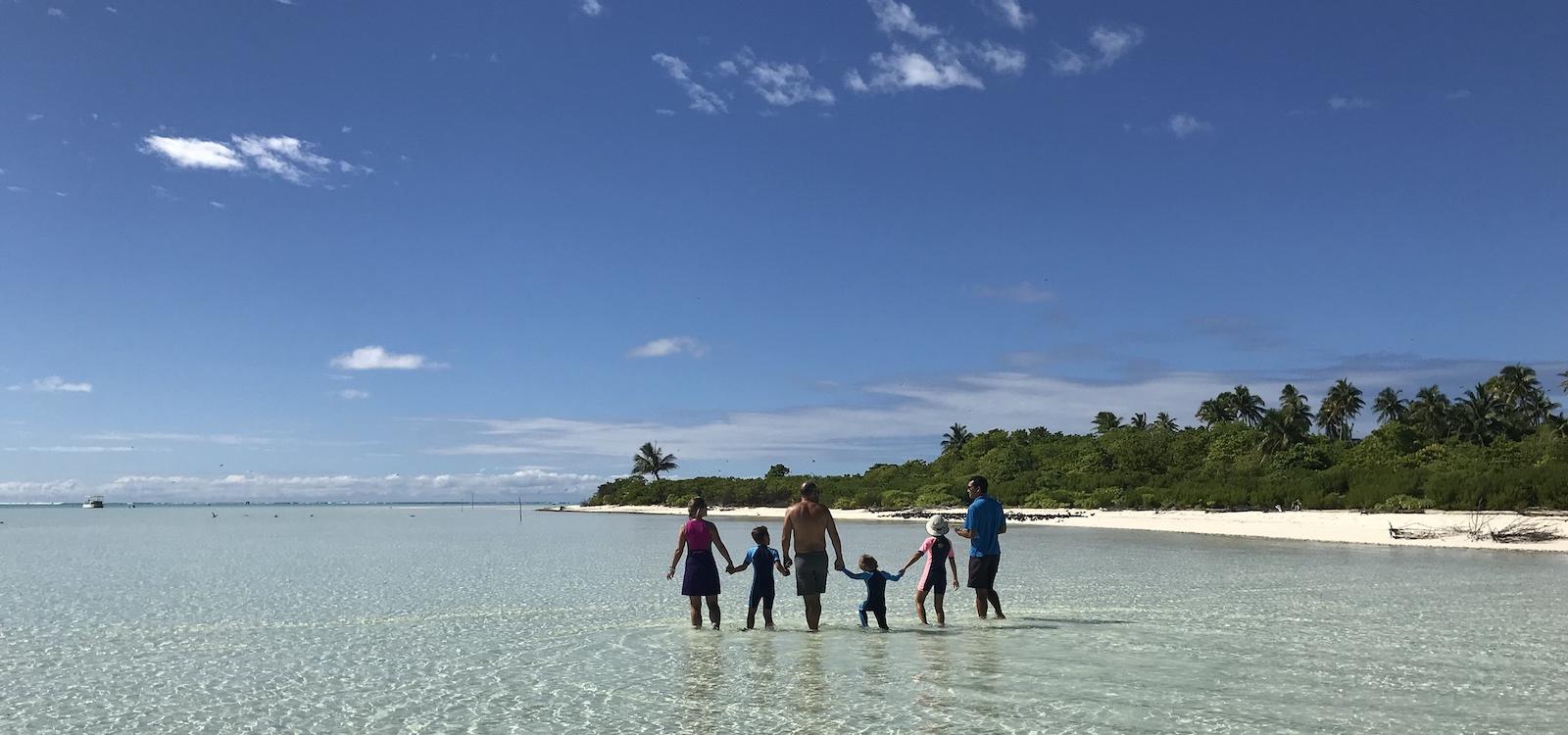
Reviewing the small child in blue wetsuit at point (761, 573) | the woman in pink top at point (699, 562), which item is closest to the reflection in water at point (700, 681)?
the woman in pink top at point (699, 562)

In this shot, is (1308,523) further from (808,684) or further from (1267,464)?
(808,684)

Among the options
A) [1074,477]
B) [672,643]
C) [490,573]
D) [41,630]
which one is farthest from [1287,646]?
[1074,477]

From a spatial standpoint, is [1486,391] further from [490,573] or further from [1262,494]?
[490,573]

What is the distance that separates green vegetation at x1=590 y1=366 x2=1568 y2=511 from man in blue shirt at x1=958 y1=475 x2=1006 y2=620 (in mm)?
46003

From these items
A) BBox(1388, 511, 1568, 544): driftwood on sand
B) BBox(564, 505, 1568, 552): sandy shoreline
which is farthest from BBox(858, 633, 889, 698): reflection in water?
BBox(1388, 511, 1568, 544): driftwood on sand

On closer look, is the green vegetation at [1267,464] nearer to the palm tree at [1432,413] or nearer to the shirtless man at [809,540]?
the palm tree at [1432,413]

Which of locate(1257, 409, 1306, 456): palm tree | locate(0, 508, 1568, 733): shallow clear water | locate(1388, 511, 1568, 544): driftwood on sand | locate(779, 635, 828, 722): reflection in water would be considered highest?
locate(1257, 409, 1306, 456): palm tree

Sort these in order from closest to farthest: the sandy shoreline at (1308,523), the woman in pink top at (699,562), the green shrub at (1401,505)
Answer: the woman in pink top at (699,562), the sandy shoreline at (1308,523), the green shrub at (1401,505)

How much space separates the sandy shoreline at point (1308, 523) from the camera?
3953 centimetres

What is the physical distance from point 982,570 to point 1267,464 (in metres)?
68.7

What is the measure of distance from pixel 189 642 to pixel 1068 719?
14.0m

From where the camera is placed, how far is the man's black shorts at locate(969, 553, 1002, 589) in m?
16.5

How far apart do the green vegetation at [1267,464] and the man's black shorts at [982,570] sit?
4588 centimetres

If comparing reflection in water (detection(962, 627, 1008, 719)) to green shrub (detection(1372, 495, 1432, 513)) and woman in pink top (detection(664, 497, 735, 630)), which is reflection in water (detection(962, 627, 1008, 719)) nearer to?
woman in pink top (detection(664, 497, 735, 630))
